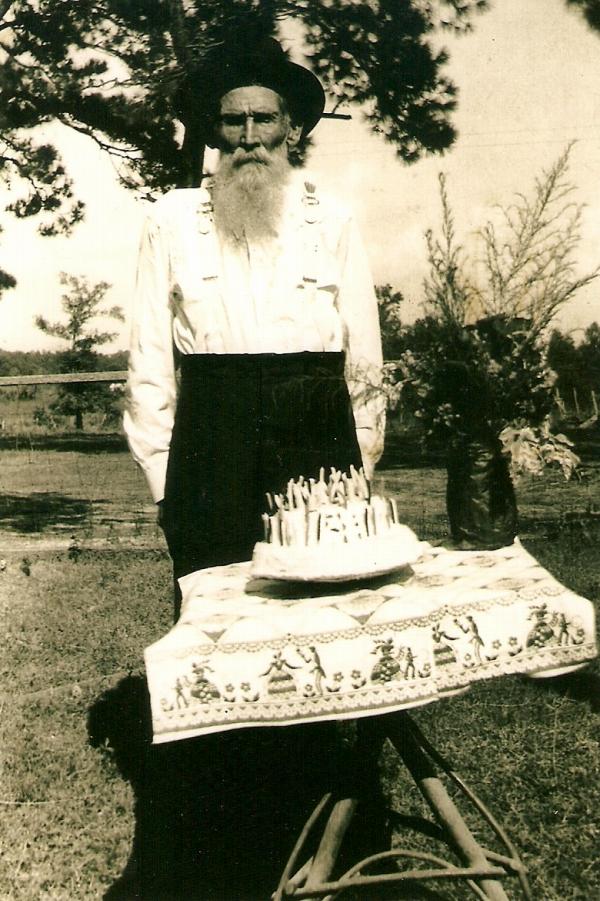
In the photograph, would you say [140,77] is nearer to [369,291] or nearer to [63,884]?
[369,291]

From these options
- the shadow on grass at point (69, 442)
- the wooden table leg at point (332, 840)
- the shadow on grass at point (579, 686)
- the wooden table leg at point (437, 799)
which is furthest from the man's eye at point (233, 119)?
the shadow on grass at point (69, 442)

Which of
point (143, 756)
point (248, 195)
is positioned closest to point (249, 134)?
point (248, 195)

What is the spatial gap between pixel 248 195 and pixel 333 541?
1247mm

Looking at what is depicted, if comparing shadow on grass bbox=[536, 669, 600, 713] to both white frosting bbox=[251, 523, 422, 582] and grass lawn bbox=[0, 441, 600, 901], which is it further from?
white frosting bbox=[251, 523, 422, 582]

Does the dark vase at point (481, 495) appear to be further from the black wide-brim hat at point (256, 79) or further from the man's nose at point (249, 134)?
the black wide-brim hat at point (256, 79)

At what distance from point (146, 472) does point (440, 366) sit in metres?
1.05

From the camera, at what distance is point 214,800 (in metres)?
2.99

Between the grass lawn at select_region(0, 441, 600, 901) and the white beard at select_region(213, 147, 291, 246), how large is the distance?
1827 mm

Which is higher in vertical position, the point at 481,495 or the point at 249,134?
the point at 249,134

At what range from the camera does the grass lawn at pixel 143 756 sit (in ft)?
8.36

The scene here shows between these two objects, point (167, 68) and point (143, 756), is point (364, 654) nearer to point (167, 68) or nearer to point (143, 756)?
point (143, 756)

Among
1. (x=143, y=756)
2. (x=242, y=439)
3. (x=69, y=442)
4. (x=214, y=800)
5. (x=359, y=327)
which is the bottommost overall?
(x=214, y=800)

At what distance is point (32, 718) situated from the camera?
3.44m

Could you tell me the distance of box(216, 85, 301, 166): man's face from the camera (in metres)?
2.51
